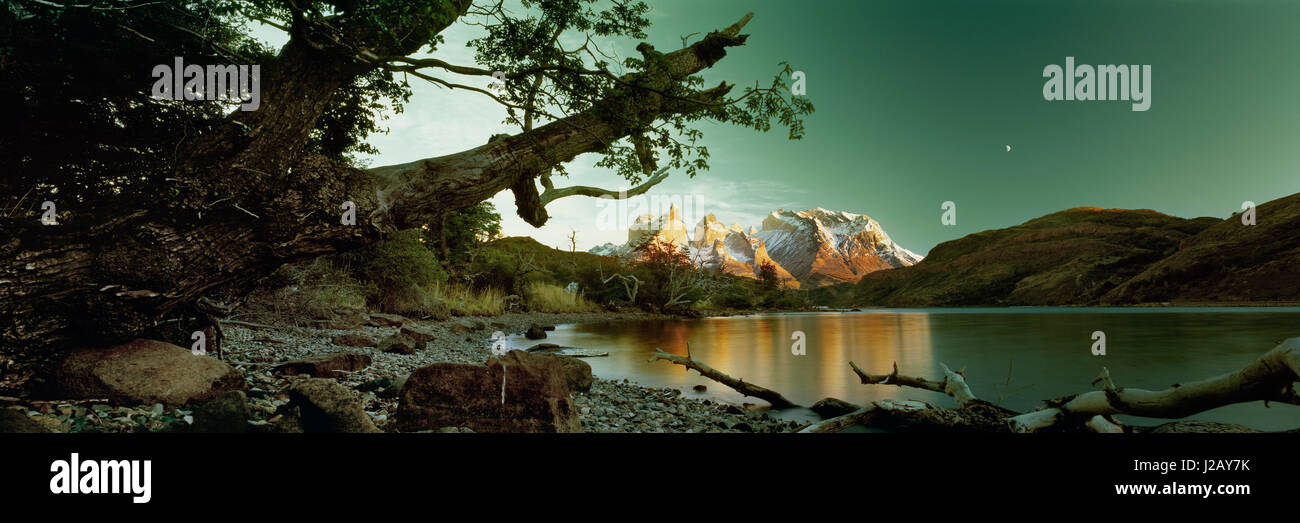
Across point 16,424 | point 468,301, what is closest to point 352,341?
point 16,424

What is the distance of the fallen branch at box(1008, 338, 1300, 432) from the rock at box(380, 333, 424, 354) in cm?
843

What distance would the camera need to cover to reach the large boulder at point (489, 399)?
3.63 m

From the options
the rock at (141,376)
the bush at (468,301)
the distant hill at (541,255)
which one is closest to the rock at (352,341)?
the rock at (141,376)

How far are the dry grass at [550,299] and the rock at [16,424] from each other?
22027mm

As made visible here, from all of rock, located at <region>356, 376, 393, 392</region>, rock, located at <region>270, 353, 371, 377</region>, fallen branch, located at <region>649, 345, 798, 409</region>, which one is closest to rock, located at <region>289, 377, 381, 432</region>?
rock, located at <region>356, 376, 393, 392</region>

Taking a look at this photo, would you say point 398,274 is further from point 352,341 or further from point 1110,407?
point 1110,407

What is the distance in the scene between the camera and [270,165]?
4.57 metres

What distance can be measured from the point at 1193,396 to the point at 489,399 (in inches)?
212

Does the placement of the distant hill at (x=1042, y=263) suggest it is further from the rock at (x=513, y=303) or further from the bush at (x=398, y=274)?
the bush at (x=398, y=274)

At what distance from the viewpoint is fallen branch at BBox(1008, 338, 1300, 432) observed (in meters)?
2.99

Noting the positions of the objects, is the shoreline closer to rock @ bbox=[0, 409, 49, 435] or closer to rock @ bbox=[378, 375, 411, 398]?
rock @ bbox=[378, 375, 411, 398]
